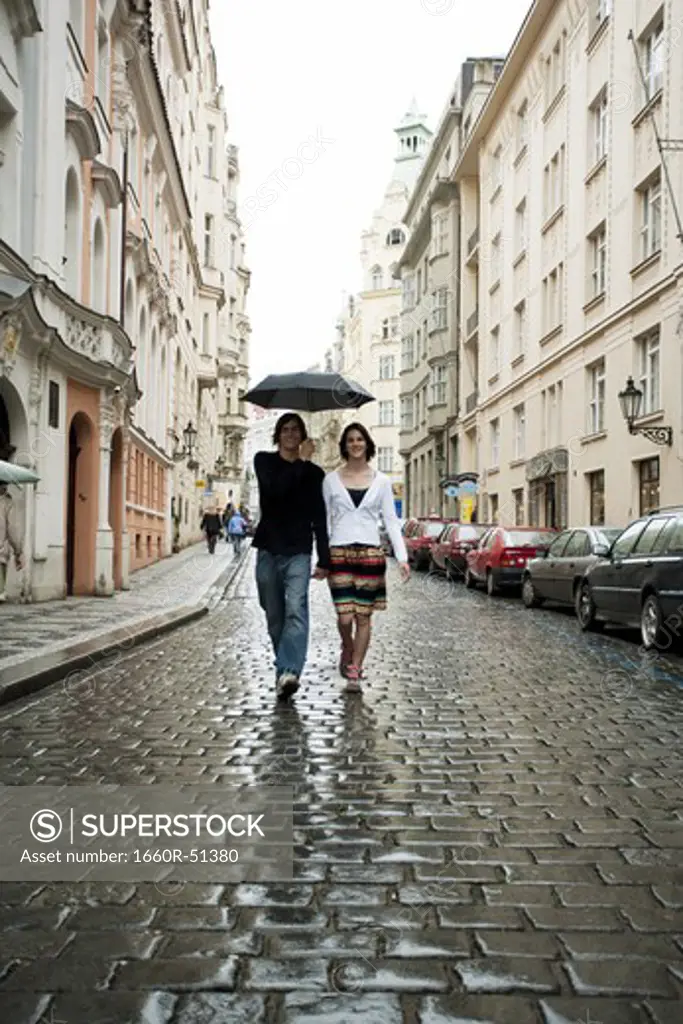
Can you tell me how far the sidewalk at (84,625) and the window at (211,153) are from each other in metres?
35.9

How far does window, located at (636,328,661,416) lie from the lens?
21.7m

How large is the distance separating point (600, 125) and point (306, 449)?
22425 mm

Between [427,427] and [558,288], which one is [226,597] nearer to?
[558,288]

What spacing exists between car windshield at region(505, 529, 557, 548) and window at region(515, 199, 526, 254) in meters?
15.9

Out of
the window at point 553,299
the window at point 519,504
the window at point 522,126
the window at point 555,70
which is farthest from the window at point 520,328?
the window at point 555,70

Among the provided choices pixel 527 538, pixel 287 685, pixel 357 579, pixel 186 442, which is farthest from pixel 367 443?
pixel 186 442

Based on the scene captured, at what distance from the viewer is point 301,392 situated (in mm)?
9188

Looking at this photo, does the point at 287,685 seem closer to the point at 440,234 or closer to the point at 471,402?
the point at 471,402

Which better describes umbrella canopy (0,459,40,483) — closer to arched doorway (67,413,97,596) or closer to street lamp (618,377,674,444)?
arched doorway (67,413,97,596)

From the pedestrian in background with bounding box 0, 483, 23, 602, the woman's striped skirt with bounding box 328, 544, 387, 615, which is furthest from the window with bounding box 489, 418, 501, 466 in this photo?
the woman's striped skirt with bounding box 328, 544, 387, 615

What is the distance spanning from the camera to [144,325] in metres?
26.2

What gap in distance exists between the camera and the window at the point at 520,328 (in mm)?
33938

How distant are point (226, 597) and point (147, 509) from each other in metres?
9.06

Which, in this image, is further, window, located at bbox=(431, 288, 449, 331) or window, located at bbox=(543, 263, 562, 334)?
window, located at bbox=(431, 288, 449, 331)
